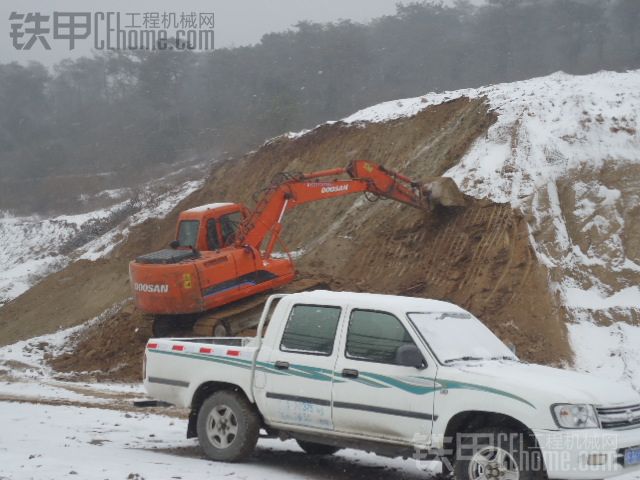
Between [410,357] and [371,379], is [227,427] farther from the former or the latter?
[410,357]

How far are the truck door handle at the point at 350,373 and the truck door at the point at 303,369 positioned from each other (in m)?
0.16

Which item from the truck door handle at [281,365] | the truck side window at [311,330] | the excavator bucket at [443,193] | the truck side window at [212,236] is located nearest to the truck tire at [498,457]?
the truck side window at [311,330]

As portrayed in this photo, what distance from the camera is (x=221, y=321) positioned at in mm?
16922

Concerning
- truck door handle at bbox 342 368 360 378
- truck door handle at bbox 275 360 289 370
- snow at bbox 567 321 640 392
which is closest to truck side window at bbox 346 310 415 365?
truck door handle at bbox 342 368 360 378

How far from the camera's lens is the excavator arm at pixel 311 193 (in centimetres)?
1770

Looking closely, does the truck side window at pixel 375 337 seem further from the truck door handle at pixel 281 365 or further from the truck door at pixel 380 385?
the truck door handle at pixel 281 365

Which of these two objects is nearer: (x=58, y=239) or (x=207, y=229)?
(x=207, y=229)

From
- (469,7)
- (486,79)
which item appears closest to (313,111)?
(486,79)

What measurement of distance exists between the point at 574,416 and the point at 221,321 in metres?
11.1

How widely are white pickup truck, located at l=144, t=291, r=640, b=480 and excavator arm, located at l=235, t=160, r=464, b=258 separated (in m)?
8.47

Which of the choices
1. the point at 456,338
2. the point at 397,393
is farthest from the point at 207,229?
the point at 397,393

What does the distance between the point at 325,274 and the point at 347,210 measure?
2988 mm

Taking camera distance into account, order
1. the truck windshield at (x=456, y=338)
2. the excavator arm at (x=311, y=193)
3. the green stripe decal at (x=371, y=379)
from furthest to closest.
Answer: the excavator arm at (x=311, y=193) → the truck windshield at (x=456, y=338) → the green stripe decal at (x=371, y=379)

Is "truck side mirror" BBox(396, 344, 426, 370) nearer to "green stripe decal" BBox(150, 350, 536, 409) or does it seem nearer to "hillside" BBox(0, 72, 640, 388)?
"green stripe decal" BBox(150, 350, 536, 409)
